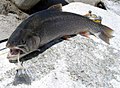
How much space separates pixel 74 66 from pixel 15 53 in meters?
0.57

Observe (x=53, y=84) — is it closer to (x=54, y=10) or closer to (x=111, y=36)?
(x=54, y=10)

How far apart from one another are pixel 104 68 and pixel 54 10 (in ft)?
2.72

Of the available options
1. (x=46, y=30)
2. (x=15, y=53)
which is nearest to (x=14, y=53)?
(x=15, y=53)

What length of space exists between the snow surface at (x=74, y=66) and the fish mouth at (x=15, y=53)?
0.33 ft

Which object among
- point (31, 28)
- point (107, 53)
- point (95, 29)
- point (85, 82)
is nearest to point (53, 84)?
point (85, 82)

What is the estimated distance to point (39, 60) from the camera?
2.89m

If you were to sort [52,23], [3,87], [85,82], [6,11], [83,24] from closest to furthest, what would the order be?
[3,87]
[85,82]
[52,23]
[83,24]
[6,11]

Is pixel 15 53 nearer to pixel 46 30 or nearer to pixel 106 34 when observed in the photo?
pixel 46 30

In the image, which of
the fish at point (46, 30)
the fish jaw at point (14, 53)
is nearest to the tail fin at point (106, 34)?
the fish at point (46, 30)

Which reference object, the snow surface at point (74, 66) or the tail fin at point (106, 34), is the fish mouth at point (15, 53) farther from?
the tail fin at point (106, 34)

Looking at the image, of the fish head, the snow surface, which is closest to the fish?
the fish head

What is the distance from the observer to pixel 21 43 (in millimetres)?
2715

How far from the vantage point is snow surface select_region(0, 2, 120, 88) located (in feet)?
8.84

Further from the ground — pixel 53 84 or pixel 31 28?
pixel 31 28
